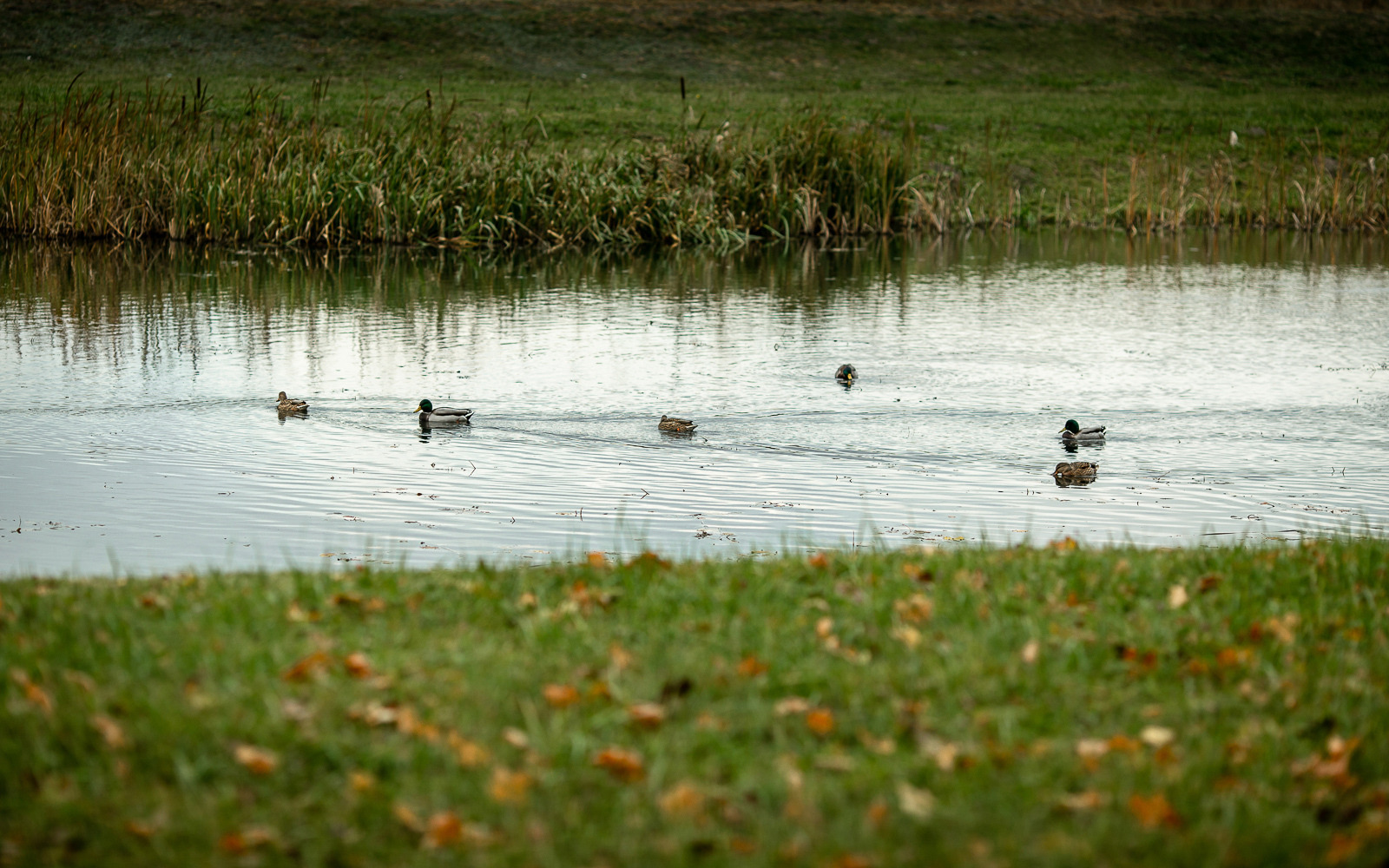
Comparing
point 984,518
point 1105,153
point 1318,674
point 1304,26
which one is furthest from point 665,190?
point 1304,26

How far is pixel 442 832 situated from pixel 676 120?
4074 cm

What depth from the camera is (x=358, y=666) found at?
6.07m

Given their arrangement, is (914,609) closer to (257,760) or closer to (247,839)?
(257,760)

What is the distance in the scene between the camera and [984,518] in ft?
37.2

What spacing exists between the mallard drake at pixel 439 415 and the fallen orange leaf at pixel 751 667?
29.1 ft

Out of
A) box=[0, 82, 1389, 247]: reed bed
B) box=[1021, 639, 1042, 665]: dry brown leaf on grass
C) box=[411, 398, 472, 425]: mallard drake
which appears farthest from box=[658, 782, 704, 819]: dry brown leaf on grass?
box=[0, 82, 1389, 247]: reed bed

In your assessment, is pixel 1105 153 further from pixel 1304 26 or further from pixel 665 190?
pixel 1304 26

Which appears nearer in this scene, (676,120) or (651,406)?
(651,406)

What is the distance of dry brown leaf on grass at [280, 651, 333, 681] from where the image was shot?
235 inches

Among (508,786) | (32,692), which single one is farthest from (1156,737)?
(32,692)

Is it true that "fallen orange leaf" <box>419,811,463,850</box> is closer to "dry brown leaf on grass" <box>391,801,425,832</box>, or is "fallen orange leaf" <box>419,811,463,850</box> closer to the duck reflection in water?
"dry brown leaf on grass" <box>391,801,425,832</box>

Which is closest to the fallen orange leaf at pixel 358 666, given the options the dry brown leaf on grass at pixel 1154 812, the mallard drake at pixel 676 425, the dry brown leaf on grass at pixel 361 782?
the dry brown leaf on grass at pixel 361 782

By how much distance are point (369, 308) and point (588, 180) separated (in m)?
9.00

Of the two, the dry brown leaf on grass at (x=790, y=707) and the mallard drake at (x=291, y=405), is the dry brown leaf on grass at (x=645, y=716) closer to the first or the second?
the dry brown leaf on grass at (x=790, y=707)
